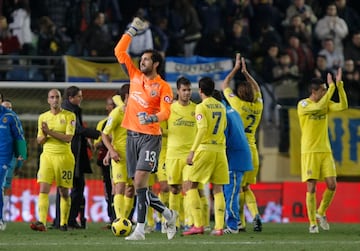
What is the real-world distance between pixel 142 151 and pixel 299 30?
13.1m

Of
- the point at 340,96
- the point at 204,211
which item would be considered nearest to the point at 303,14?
the point at 340,96

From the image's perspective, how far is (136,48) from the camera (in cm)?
2511

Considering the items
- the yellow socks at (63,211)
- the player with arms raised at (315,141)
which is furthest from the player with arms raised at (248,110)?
the yellow socks at (63,211)

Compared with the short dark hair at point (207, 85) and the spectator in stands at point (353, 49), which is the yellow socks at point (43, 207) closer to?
the short dark hair at point (207, 85)

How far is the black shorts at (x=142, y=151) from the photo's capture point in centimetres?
1435

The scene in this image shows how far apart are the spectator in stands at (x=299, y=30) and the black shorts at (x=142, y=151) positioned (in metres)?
12.7

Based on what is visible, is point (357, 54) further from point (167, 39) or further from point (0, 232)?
point (0, 232)

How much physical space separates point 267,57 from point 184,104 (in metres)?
9.04

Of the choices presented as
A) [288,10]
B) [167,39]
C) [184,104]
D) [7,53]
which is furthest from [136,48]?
[184,104]

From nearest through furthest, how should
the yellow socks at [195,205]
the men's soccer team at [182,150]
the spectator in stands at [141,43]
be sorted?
the men's soccer team at [182,150]
the yellow socks at [195,205]
the spectator in stands at [141,43]

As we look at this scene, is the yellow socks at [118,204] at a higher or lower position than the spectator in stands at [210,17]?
lower

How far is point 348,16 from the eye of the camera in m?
27.9

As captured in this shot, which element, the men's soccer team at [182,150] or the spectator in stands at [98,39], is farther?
the spectator in stands at [98,39]

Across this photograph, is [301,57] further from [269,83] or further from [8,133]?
[8,133]
